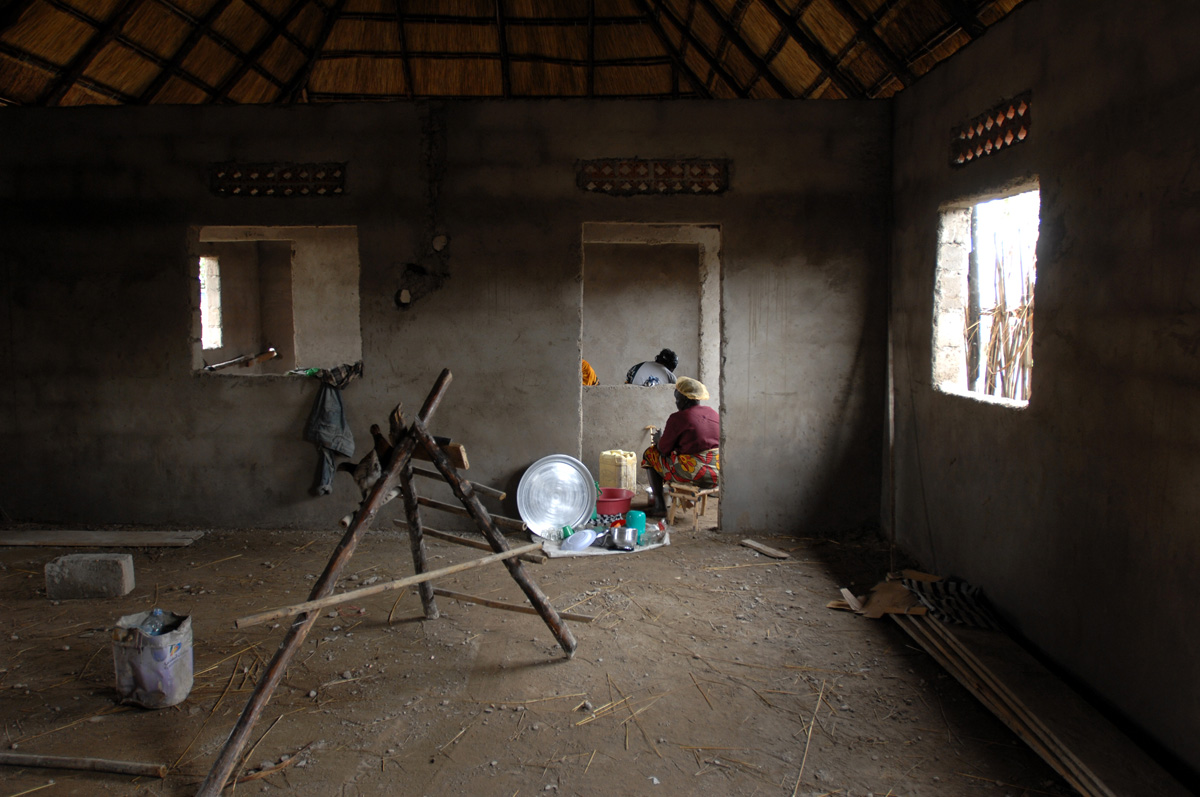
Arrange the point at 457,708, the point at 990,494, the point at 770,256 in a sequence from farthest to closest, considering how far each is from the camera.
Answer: the point at 770,256 → the point at 990,494 → the point at 457,708

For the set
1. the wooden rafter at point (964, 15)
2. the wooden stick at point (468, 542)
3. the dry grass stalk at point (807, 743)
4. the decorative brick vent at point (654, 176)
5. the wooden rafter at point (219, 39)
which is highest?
the wooden rafter at point (219, 39)

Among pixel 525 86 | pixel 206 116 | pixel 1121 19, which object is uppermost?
pixel 525 86

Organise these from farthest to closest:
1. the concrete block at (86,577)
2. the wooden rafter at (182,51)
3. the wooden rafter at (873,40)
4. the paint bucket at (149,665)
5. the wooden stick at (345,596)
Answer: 1. the wooden rafter at (182,51)
2. the wooden rafter at (873,40)
3. the concrete block at (86,577)
4. the paint bucket at (149,665)
5. the wooden stick at (345,596)

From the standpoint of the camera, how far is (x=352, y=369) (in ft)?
21.4

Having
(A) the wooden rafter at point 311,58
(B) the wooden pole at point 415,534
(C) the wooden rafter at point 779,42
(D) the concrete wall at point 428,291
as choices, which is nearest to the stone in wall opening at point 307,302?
(A) the wooden rafter at point 311,58

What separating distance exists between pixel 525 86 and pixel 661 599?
6.76m

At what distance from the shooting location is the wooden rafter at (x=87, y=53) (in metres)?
6.31

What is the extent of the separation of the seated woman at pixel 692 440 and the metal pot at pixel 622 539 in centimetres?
97

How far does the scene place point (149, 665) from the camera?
3518 millimetres

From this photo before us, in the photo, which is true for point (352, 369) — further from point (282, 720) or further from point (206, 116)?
point (282, 720)

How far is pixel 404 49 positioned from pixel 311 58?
3.37ft

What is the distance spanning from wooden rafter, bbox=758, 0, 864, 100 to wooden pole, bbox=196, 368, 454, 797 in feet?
14.3

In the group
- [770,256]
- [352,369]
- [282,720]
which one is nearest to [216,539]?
[352,369]

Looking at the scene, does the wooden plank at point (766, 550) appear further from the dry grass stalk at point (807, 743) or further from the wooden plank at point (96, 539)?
the wooden plank at point (96, 539)
